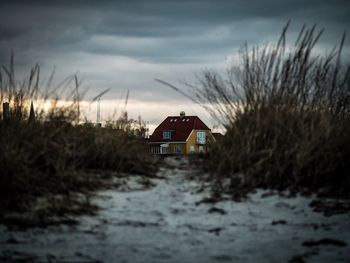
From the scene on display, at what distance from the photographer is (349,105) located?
524cm

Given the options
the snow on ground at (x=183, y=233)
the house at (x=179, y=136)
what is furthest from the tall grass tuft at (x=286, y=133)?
the house at (x=179, y=136)

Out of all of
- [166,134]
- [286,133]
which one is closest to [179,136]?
[166,134]


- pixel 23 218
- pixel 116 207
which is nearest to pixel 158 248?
pixel 116 207

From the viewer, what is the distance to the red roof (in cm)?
3969

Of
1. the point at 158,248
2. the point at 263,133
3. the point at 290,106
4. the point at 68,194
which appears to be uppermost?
the point at 290,106

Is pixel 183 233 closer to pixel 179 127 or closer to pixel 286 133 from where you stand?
pixel 286 133

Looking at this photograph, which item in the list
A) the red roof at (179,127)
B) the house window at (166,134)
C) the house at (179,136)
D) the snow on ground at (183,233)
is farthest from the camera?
the red roof at (179,127)

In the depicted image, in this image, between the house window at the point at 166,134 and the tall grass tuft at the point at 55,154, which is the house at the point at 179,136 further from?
the tall grass tuft at the point at 55,154

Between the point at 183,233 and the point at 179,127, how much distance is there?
3760cm

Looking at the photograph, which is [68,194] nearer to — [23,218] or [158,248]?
[23,218]

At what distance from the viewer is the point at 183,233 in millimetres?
3008

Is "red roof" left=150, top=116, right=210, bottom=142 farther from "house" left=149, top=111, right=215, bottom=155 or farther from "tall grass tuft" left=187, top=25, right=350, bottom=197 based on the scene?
"tall grass tuft" left=187, top=25, right=350, bottom=197

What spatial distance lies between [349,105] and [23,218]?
3.76 m

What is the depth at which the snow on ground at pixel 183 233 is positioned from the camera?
2.64m
